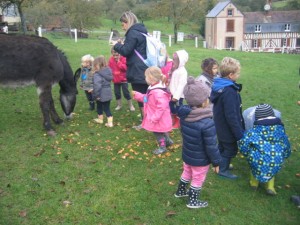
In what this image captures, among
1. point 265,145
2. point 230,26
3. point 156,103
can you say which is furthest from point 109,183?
point 230,26

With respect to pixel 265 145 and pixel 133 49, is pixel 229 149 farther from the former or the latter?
pixel 133 49

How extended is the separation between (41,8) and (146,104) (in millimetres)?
36767

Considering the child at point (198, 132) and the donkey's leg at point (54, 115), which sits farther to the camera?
the donkey's leg at point (54, 115)

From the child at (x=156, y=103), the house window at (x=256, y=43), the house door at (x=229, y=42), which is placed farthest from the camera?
the house window at (x=256, y=43)

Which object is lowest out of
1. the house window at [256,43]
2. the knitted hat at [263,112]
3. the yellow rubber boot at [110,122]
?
the yellow rubber boot at [110,122]

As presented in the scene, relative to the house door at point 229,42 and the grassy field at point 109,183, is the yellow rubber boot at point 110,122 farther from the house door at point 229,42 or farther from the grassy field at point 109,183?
the house door at point 229,42

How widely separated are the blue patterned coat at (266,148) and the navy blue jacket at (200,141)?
764 mm

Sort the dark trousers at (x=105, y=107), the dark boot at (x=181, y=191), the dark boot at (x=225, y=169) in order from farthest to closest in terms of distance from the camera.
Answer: the dark trousers at (x=105, y=107) → the dark boot at (x=225, y=169) → the dark boot at (x=181, y=191)

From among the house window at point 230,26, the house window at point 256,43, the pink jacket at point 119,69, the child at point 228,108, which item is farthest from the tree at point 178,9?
the child at point 228,108

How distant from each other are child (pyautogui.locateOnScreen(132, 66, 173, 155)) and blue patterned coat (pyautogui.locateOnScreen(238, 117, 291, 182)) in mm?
1675

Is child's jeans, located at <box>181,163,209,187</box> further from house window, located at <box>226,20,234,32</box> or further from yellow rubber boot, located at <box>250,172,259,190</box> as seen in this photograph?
house window, located at <box>226,20,234,32</box>

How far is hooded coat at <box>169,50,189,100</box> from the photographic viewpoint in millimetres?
7211

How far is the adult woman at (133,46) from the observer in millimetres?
6836

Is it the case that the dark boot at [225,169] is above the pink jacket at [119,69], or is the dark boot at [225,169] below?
below
